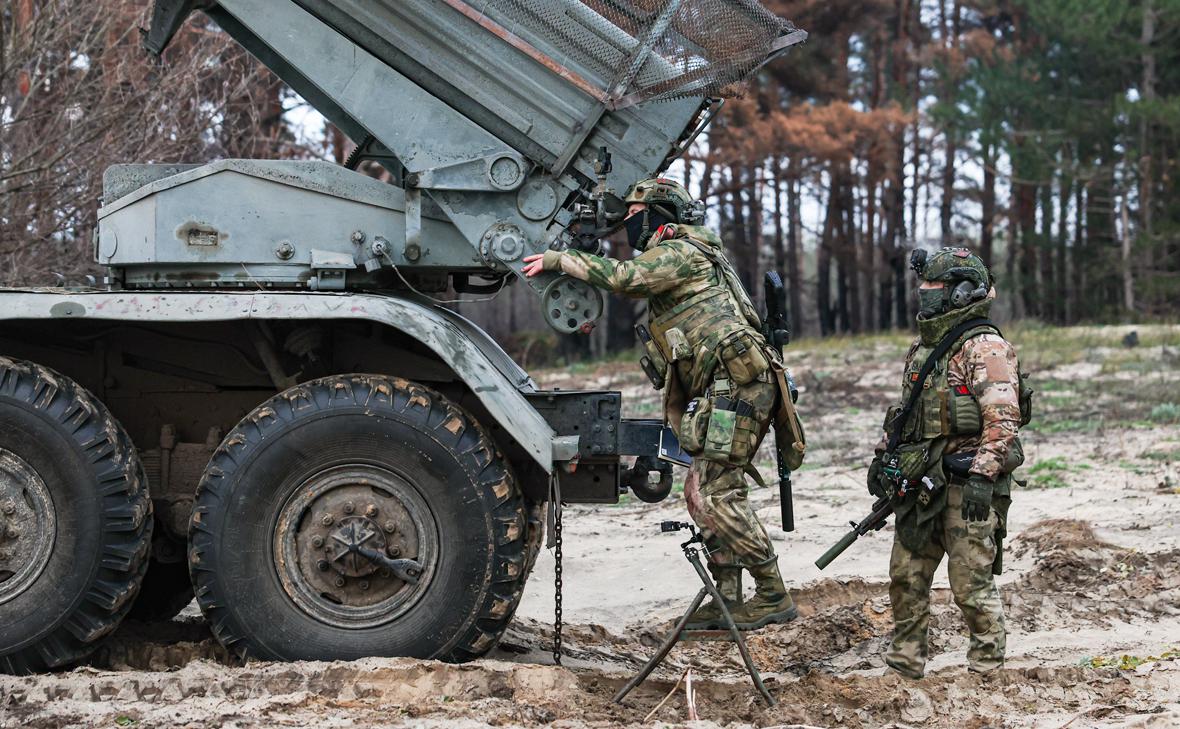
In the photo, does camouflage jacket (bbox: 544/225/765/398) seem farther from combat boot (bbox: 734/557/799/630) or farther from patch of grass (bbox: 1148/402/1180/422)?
patch of grass (bbox: 1148/402/1180/422)

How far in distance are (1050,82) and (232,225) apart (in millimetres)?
26522

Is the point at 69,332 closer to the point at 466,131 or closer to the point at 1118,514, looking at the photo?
the point at 466,131

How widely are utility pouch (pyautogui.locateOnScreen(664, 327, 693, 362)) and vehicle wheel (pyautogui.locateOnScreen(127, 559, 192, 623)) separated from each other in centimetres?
271

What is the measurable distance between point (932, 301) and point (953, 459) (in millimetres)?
727

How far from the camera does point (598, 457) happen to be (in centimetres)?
611

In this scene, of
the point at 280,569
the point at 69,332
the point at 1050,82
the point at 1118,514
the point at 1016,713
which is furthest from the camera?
the point at 1050,82

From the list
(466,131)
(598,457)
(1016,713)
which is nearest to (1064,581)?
(1016,713)

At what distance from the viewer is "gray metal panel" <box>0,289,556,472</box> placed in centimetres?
542

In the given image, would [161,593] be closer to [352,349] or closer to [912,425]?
[352,349]

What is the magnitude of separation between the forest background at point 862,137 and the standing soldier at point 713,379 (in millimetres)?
6116

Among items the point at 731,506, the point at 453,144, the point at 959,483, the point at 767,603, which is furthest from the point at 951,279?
the point at 453,144

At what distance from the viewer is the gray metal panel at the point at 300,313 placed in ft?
17.8

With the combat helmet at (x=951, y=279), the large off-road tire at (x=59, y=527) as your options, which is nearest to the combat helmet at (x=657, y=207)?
the combat helmet at (x=951, y=279)

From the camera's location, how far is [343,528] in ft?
18.1
